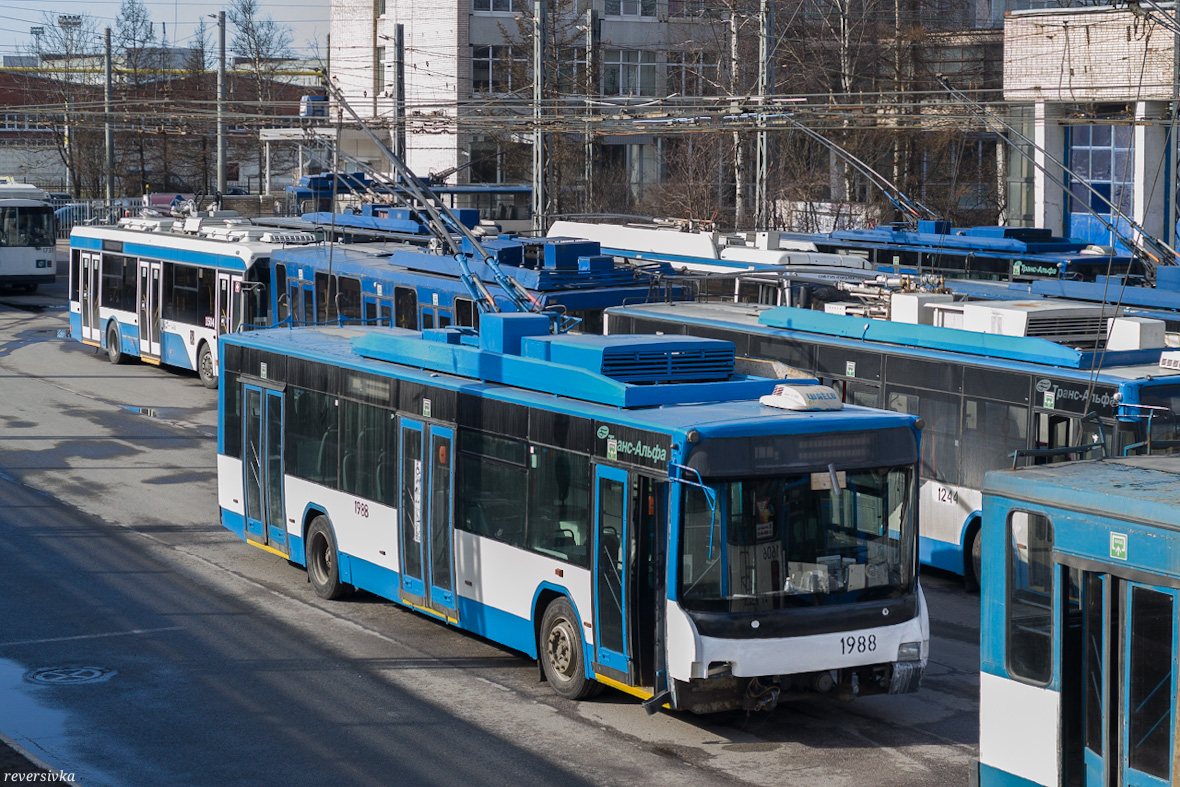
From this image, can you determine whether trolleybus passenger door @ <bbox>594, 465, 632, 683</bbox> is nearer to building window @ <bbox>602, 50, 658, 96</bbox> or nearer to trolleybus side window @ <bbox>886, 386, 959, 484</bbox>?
trolleybus side window @ <bbox>886, 386, 959, 484</bbox>

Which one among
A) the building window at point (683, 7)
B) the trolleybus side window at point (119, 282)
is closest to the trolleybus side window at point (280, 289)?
the trolleybus side window at point (119, 282)

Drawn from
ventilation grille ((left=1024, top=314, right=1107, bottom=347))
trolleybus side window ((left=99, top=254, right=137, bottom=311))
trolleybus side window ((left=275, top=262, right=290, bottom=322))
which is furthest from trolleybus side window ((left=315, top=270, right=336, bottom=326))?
ventilation grille ((left=1024, top=314, right=1107, bottom=347))

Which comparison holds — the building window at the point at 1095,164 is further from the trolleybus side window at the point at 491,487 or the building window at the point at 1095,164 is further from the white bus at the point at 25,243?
the trolleybus side window at the point at 491,487

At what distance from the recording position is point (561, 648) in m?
10.9

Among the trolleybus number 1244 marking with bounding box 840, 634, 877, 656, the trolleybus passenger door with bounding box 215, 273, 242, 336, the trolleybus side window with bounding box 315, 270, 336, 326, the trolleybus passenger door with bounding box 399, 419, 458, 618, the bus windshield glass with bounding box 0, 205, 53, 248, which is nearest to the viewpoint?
the trolleybus number 1244 marking with bounding box 840, 634, 877, 656

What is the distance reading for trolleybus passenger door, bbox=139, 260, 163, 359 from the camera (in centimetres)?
2844

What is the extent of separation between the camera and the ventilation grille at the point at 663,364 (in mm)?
10844

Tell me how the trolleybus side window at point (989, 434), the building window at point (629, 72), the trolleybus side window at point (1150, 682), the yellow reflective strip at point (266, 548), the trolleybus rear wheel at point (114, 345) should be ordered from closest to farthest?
the trolleybus side window at point (1150, 682), the trolleybus side window at point (989, 434), the yellow reflective strip at point (266, 548), the trolleybus rear wheel at point (114, 345), the building window at point (629, 72)

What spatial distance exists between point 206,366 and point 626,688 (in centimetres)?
1866

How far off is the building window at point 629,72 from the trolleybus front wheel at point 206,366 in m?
42.5

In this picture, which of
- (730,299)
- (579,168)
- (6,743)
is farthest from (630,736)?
(579,168)

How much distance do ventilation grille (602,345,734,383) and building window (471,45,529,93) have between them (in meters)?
54.2

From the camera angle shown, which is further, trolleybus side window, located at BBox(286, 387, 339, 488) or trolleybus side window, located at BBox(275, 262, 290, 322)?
trolleybus side window, located at BBox(275, 262, 290, 322)

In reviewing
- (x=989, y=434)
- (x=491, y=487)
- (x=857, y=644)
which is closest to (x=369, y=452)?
(x=491, y=487)
